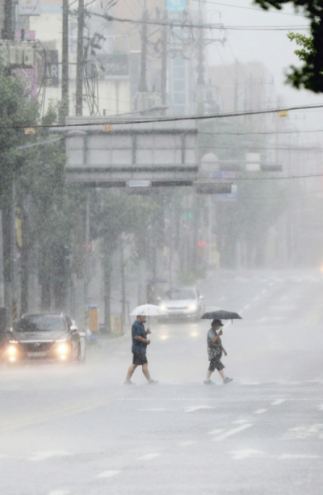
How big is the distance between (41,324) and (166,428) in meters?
15.6

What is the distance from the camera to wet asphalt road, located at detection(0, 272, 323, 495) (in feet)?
35.5

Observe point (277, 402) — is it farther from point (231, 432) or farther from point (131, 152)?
point (131, 152)

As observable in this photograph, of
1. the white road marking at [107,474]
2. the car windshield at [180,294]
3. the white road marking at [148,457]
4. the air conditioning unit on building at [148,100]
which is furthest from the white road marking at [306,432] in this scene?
the air conditioning unit on building at [148,100]

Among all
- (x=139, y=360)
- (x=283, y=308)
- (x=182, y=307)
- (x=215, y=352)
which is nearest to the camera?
(x=139, y=360)

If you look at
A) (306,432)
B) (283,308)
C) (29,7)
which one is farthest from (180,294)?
(306,432)

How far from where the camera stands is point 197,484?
34.7 feet

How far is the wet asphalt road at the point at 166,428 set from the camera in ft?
35.5

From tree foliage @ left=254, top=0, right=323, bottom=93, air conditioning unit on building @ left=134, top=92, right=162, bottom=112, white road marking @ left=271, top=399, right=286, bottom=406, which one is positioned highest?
air conditioning unit on building @ left=134, top=92, right=162, bottom=112

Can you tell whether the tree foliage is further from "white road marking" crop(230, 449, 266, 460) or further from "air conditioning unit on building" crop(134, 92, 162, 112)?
"air conditioning unit on building" crop(134, 92, 162, 112)

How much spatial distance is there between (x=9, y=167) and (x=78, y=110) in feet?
33.9

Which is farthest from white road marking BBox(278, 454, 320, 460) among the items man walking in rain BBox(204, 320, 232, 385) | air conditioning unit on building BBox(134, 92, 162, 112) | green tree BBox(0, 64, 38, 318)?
air conditioning unit on building BBox(134, 92, 162, 112)

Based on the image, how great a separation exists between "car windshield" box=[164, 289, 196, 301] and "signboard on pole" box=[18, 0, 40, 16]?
1566cm

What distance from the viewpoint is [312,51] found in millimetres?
9305

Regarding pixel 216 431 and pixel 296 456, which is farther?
pixel 216 431
